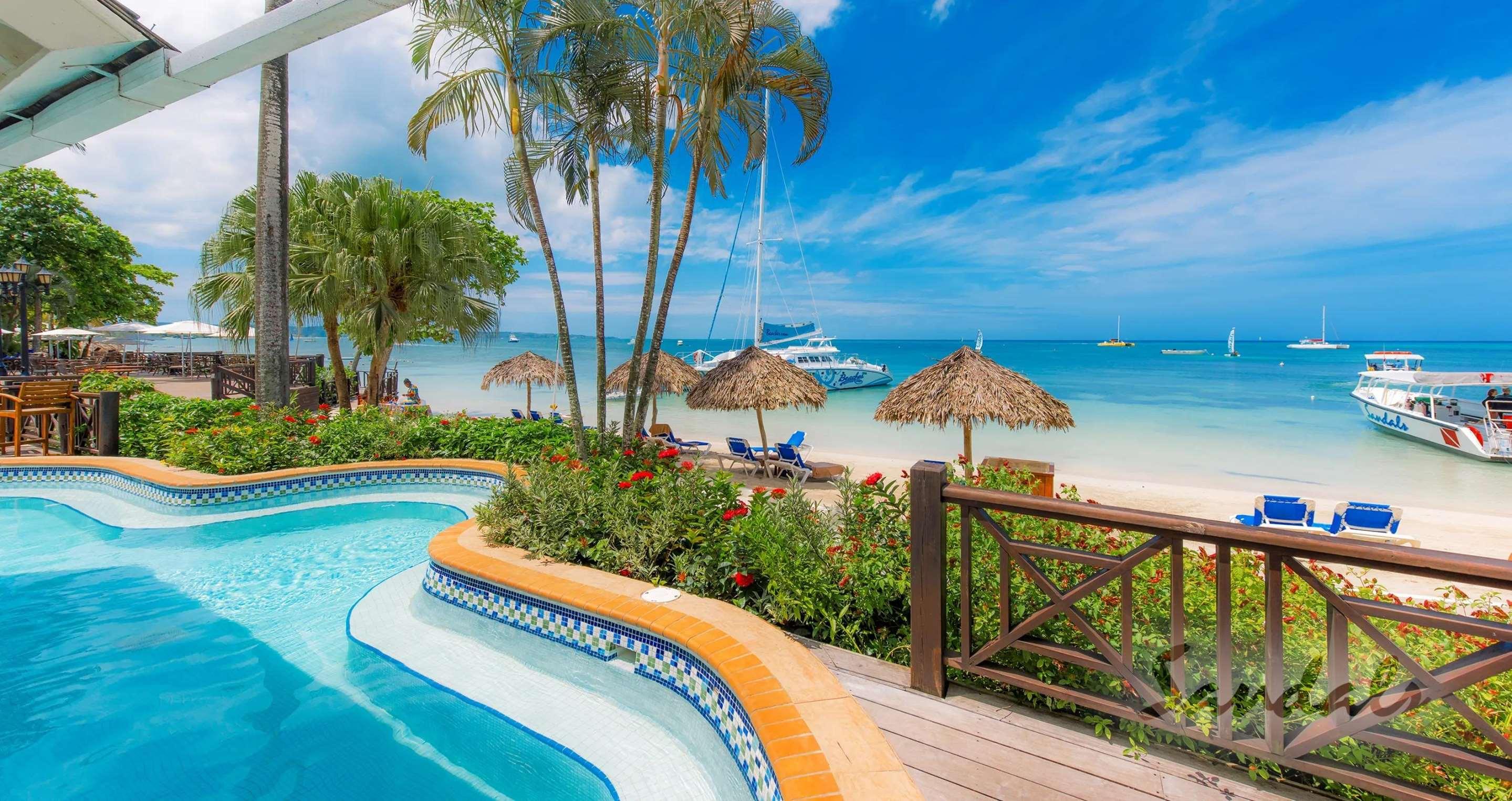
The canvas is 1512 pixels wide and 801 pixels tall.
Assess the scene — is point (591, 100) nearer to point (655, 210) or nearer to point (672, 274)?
point (655, 210)

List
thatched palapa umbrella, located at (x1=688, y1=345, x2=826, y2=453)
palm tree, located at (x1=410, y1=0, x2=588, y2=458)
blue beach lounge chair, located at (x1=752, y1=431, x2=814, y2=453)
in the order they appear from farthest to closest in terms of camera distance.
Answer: blue beach lounge chair, located at (x1=752, y1=431, x2=814, y2=453) < thatched palapa umbrella, located at (x1=688, y1=345, x2=826, y2=453) < palm tree, located at (x1=410, y1=0, x2=588, y2=458)

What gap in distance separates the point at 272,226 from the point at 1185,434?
27890 millimetres

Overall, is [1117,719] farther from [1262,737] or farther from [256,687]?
[256,687]

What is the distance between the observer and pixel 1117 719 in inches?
89.9

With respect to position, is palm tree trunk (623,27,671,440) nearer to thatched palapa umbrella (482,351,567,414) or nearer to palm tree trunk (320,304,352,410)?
palm tree trunk (320,304,352,410)

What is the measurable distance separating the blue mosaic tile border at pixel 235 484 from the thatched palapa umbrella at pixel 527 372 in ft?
27.1

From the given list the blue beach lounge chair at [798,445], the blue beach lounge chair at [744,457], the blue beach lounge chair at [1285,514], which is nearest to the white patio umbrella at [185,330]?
the blue beach lounge chair at [744,457]

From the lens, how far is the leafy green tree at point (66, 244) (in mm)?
19109

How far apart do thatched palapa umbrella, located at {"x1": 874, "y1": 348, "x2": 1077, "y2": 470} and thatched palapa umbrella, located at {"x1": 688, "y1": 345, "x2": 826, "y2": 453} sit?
1615mm

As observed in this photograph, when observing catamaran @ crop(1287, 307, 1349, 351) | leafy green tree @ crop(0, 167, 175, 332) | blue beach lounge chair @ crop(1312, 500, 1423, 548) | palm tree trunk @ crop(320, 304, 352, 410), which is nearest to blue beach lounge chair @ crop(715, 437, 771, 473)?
palm tree trunk @ crop(320, 304, 352, 410)

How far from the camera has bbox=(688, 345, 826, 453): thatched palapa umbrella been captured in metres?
10.4

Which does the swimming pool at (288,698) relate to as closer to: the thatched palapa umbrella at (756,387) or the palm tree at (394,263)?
the thatched palapa umbrella at (756,387)

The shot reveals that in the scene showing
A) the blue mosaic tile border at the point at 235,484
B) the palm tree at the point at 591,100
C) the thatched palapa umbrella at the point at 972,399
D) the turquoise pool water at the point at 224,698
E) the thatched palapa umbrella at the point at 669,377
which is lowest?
the turquoise pool water at the point at 224,698

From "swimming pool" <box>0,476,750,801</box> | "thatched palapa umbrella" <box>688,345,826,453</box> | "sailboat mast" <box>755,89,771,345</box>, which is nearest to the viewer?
"swimming pool" <box>0,476,750,801</box>
